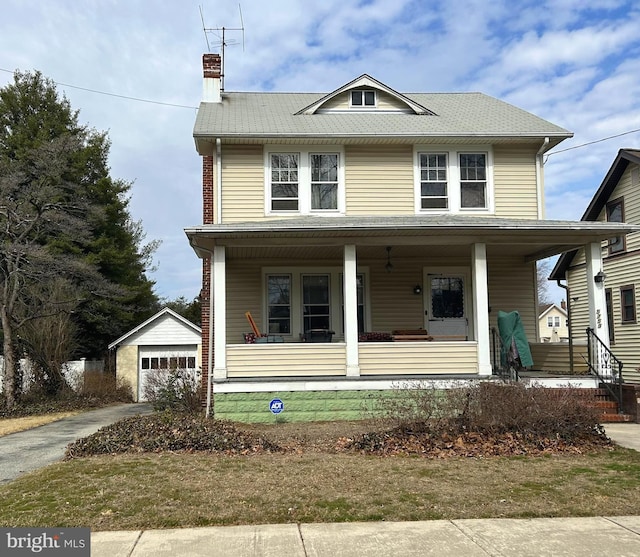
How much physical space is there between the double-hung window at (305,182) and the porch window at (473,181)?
2887 mm

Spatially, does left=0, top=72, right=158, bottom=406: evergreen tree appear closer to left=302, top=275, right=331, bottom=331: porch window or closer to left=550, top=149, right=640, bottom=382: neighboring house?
left=302, top=275, right=331, bottom=331: porch window

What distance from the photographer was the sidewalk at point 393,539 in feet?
14.9

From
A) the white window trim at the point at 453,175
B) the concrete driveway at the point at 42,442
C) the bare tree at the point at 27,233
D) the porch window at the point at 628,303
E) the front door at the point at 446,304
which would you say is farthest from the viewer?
the porch window at the point at 628,303

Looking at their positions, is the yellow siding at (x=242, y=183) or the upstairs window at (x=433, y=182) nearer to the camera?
Answer: the yellow siding at (x=242, y=183)

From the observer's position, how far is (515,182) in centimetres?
A: 1404

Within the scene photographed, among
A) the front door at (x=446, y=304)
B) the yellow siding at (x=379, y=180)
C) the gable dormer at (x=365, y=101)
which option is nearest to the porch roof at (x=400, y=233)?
the yellow siding at (x=379, y=180)

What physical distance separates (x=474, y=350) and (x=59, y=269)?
1215 cm

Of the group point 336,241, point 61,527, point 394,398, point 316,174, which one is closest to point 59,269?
point 316,174

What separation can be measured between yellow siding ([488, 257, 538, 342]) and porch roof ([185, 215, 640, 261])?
225 centimetres

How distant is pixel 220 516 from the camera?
5.32 m

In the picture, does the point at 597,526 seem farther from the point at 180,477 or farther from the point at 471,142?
the point at 471,142

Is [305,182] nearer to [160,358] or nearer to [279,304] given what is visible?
[279,304]

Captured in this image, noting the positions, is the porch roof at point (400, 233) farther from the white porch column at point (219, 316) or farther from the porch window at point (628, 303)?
the porch window at point (628, 303)

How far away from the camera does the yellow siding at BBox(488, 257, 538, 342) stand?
14445 mm
